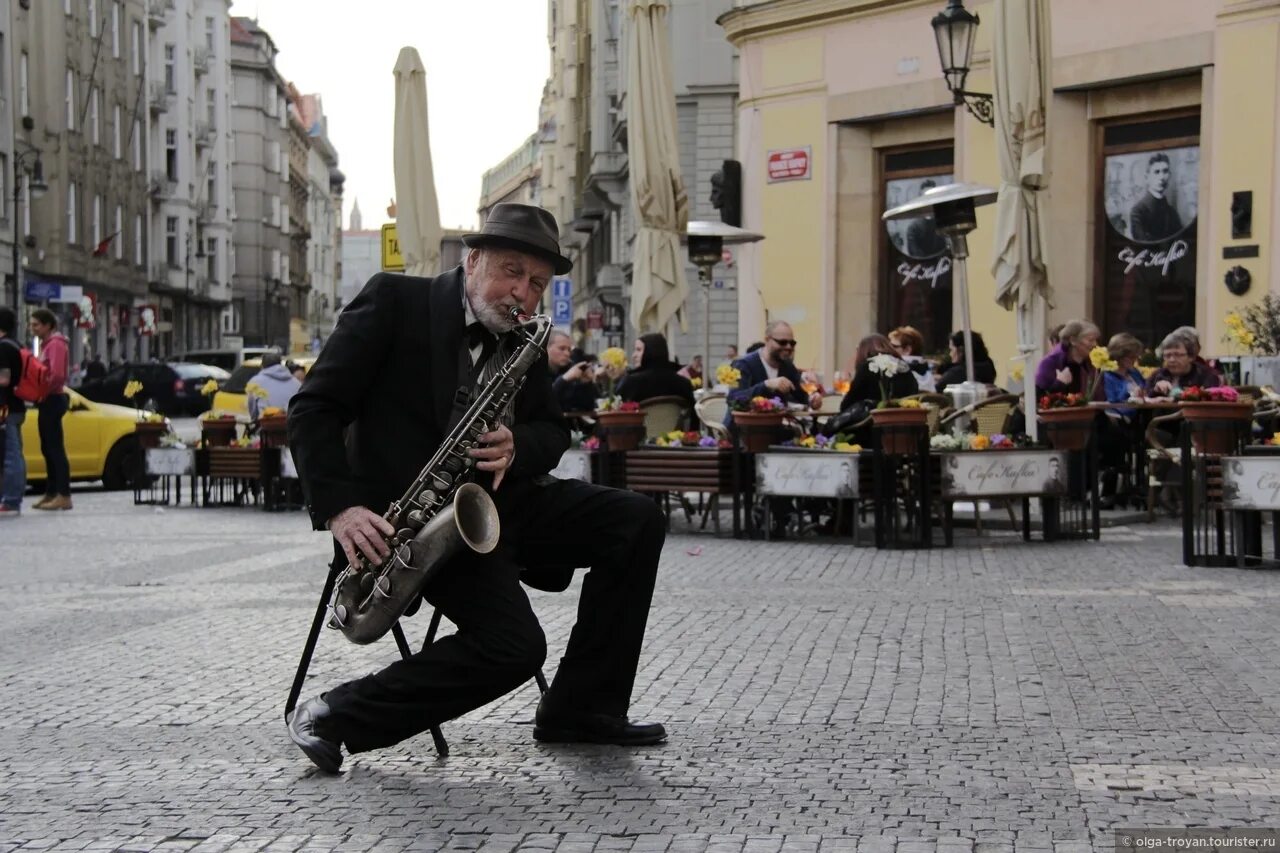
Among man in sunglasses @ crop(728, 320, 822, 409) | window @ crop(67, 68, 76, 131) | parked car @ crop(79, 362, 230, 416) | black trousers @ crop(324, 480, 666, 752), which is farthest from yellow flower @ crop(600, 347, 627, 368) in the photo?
window @ crop(67, 68, 76, 131)

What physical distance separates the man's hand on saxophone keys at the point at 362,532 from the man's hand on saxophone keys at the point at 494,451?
12.2 inches

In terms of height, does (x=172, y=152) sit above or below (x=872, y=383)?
above

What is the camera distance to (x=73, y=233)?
2537 inches

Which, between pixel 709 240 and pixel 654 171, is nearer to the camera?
pixel 654 171

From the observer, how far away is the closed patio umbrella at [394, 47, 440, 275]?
23.3m

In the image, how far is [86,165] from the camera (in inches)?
2621

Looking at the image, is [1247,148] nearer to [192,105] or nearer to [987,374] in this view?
[987,374]

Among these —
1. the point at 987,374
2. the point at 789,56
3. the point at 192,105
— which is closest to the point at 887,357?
the point at 987,374

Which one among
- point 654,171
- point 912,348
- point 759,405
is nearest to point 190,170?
point 654,171

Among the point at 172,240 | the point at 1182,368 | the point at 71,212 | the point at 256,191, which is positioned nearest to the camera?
the point at 1182,368

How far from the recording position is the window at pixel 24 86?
5875cm

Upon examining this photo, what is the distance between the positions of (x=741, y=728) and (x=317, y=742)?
57.4 inches

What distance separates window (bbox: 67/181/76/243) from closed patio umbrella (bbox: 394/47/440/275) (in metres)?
42.7

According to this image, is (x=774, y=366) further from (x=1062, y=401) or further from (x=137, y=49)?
(x=137, y=49)
